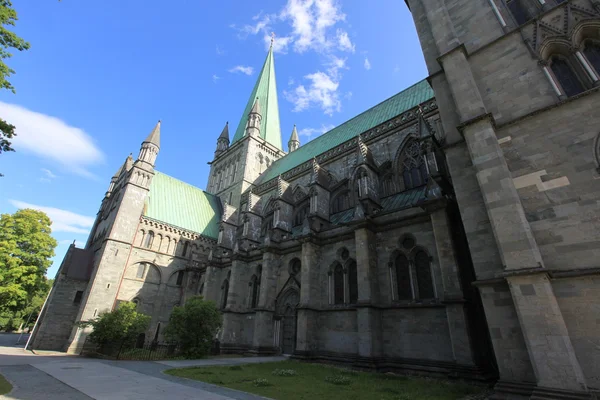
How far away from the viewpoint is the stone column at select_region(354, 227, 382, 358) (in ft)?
41.3

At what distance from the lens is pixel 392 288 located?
1356 centimetres

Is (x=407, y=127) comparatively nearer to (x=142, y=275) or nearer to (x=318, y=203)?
(x=318, y=203)

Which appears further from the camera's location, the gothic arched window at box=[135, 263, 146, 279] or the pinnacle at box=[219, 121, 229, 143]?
the pinnacle at box=[219, 121, 229, 143]

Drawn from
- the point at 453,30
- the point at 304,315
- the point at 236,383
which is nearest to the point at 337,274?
the point at 304,315

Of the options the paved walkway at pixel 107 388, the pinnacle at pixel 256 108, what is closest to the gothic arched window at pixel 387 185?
the paved walkway at pixel 107 388

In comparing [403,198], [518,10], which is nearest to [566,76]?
[518,10]

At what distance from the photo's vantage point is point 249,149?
37.8 meters

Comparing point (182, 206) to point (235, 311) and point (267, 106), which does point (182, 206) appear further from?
point (267, 106)

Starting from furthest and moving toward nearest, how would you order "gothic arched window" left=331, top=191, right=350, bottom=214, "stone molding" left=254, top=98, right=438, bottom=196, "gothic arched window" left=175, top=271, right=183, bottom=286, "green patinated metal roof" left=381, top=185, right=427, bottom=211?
"gothic arched window" left=175, top=271, right=183, bottom=286 < "gothic arched window" left=331, top=191, right=350, bottom=214 < "stone molding" left=254, top=98, right=438, bottom=196 < "green patinated metal roof" left=381, top=185, right=427, bottom=211

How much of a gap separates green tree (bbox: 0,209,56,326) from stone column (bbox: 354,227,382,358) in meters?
29.1

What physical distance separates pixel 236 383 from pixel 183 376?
98.1 inches

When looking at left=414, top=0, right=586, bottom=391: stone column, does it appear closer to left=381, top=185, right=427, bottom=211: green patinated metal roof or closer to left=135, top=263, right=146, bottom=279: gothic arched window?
left=381, top=185, right=427, bottom=211: green patinated metal roof

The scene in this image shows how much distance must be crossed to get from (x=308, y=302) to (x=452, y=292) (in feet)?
25.5

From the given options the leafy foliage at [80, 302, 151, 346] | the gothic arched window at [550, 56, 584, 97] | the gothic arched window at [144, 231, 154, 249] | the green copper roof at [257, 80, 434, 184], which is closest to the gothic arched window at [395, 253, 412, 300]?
the gothic arched window at [550, 56, 584, 97]
